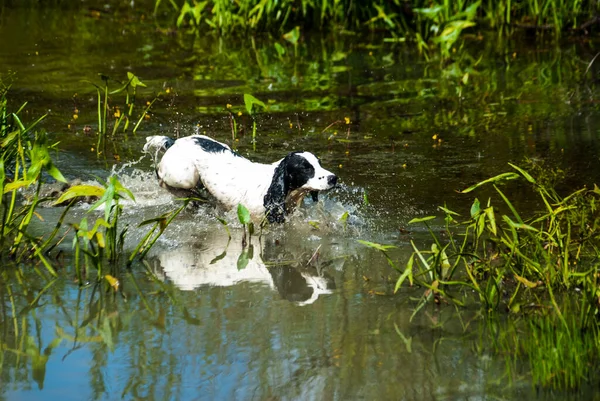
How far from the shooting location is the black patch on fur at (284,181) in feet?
18.5

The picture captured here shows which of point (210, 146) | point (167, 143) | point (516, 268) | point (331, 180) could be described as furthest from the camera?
point (167, 143)

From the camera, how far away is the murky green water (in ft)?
12.2

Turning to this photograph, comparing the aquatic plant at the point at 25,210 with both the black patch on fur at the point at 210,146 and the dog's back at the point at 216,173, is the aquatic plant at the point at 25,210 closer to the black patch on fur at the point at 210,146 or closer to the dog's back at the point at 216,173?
the dog's back at the point at 216,173

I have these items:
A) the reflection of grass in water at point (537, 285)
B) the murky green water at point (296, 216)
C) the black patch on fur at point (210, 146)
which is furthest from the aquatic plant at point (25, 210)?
the reflection of grass in water at point (537, 285)

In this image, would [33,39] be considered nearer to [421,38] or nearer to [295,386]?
[421,38]

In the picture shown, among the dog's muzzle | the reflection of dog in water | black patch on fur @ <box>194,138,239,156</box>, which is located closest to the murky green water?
the reflection of dog in water

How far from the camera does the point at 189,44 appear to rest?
10.8m

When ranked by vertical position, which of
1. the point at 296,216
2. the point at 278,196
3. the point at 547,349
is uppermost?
the point at 547,349

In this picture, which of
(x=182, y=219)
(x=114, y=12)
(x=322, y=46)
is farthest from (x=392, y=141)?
(x=114, y=12)

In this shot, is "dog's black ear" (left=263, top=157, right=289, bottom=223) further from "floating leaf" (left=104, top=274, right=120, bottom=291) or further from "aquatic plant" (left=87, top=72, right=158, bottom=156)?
"aquatic plant" (left=87, top=72, right=158, bottom=156)

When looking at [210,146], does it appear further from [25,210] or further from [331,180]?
[25,210]

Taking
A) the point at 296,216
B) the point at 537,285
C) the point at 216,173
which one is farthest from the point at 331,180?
the point at 537,285

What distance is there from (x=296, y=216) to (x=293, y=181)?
224 mm

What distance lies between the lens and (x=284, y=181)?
→ 5.74 metres
